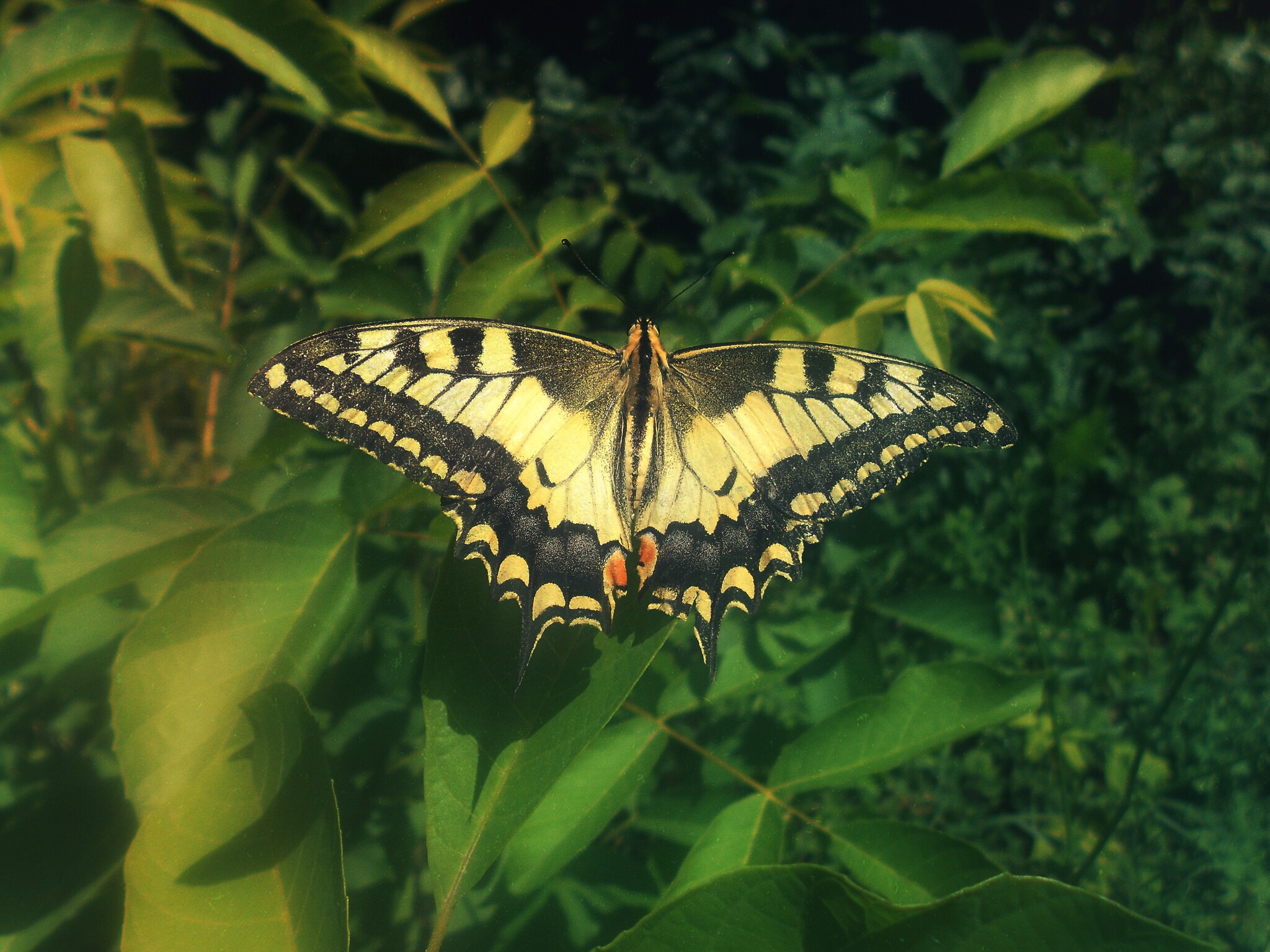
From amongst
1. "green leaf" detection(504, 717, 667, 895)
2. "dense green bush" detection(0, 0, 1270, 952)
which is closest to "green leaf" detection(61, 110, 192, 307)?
"dense green bush" detection(0, 0, 1270, 952)

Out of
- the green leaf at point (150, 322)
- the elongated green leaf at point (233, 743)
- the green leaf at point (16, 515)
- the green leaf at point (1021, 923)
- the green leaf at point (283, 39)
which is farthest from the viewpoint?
the green leaf at point (150, 322)

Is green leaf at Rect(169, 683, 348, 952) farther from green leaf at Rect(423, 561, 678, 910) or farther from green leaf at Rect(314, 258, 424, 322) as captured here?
green leaf at Rect(314, 258, 424, 322)

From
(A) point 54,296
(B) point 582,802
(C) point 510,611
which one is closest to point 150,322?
(A) point 54,296

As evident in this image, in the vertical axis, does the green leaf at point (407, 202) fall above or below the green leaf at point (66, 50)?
below

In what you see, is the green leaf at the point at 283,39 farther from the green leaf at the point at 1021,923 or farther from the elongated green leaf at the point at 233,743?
the green leaf at the point at 1021,923

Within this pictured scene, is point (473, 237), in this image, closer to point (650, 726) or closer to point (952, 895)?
point (650, 726)

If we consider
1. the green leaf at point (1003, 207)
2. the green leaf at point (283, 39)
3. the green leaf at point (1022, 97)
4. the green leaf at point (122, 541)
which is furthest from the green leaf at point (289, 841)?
the green leaf at point (1022, 97)
